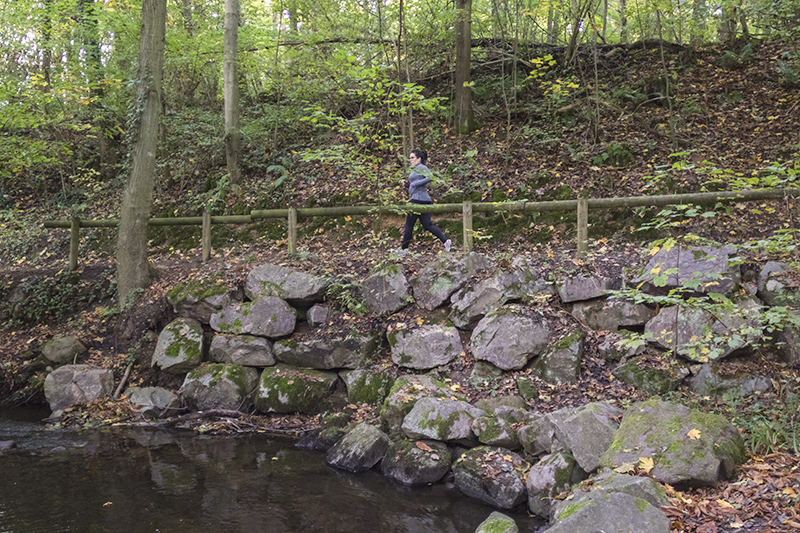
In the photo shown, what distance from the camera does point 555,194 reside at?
8.97 m

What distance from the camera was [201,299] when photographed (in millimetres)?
8086

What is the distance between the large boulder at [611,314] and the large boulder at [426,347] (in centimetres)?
173

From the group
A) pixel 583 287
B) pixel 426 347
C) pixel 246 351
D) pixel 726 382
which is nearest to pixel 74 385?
pixel 246 351

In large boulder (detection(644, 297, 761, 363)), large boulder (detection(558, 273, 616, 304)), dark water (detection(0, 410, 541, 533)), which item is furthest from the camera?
large boulder (detection(558, 273, 616, 304))

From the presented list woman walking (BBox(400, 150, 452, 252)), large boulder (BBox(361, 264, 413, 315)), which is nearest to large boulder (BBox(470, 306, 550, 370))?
large boulder (BBox(361, 264, 413, 315))

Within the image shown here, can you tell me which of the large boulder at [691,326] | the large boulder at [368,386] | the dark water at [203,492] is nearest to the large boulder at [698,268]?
the large boulder at [691,326]

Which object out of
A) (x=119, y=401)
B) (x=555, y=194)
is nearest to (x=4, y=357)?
(x=119, y=401)

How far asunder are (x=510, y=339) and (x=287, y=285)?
3.76m

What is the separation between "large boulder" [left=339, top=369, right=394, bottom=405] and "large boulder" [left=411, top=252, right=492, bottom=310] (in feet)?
4.10

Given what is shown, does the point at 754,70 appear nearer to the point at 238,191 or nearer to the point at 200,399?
the point at 238,191

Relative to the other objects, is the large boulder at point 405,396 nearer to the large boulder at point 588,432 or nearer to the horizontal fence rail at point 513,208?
the large boulder at point 588,432

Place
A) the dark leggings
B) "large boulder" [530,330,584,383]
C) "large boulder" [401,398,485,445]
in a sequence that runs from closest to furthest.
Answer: "large boulder" [401,398,485,445] → "large boulder" [530,330,584,383] → the dark leggings

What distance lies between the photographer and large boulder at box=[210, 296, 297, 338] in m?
7.61

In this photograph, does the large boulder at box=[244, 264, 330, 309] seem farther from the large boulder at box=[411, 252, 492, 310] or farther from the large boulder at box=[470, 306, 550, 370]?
the large boulder at box=[470, 306, 550, 370]
